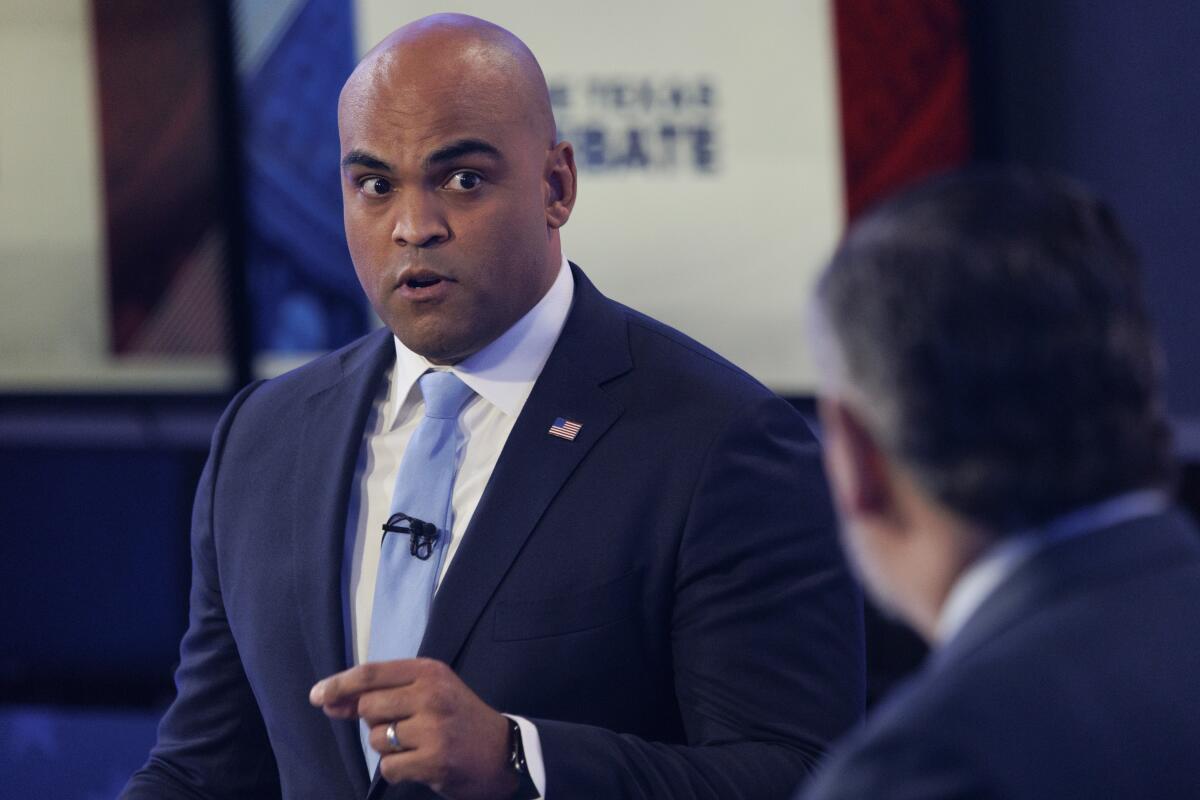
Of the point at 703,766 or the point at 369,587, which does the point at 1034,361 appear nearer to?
the point at 703,766

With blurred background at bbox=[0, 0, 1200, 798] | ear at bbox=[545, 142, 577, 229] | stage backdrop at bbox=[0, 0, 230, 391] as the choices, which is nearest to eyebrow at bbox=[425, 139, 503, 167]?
ear at bbox=[545, 142, 577, 229]

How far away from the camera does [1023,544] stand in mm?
976

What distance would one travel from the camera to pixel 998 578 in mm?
974

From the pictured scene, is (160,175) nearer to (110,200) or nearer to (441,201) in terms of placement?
(110,200)

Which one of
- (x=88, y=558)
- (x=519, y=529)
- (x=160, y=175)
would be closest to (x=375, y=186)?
(x=519, y=529)

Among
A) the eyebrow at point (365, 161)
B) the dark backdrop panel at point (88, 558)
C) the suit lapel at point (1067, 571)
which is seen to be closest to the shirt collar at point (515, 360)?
the eyebrow at point (365, 161)

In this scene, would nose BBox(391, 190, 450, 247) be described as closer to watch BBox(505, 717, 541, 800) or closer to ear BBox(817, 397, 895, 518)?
watch BBox(505, 717, 541, 800)

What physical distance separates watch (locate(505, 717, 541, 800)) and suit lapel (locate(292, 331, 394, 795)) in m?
0.25

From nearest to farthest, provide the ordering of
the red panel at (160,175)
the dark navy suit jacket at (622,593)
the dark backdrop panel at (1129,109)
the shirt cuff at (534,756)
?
1. the shirt cuff at (534,756)
2. the dark navy suit jacket at (622,593)
3. the dark backdrop panel at (1129,109)
4. the red panel at (160,175)

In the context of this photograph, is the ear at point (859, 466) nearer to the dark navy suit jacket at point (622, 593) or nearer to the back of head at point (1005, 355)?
the back of head at point (1005, 355)

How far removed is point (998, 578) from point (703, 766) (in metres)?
0.74

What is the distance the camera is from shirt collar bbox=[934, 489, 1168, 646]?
3.19 feet

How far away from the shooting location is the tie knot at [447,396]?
1849 millimetres

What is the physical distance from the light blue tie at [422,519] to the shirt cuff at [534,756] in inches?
8.6
